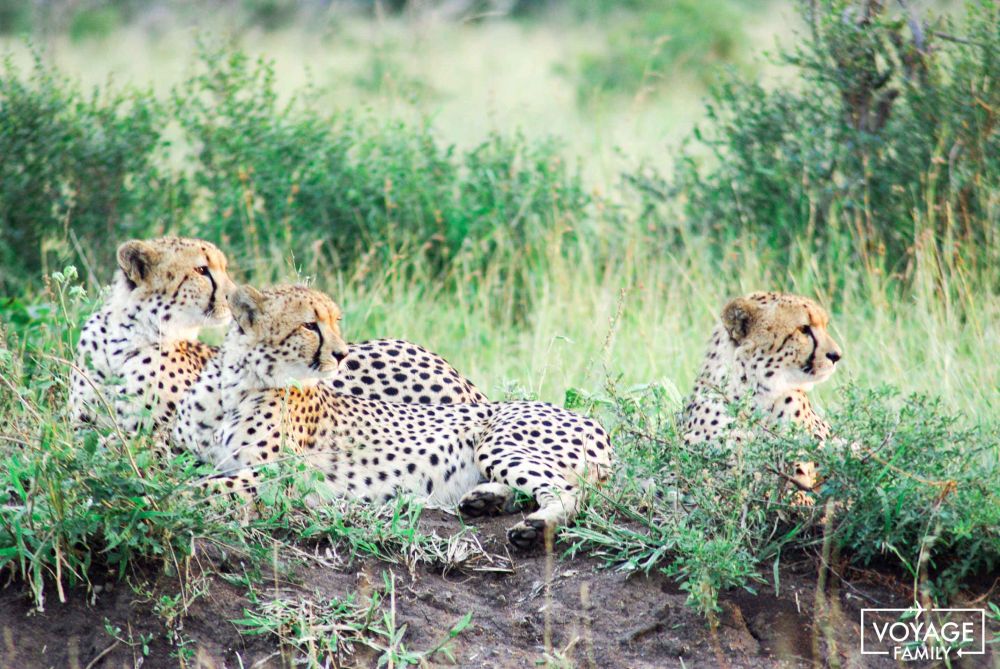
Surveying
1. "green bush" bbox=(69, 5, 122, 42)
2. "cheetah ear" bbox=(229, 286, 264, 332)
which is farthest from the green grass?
"green bush" bbox=(69, 5, 122, 42)

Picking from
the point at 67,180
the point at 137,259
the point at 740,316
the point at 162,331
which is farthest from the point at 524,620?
the point at 67,180

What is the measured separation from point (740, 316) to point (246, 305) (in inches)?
63.9

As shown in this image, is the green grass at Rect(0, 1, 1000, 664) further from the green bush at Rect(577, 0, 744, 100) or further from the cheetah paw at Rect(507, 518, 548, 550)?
the green bush at Rect(577, 0, 744, 100)

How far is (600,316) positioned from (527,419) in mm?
1582

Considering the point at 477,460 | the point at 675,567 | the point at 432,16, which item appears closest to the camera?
the point at 675,567

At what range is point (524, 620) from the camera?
3432 millimetres

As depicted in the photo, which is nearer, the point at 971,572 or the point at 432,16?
the point at 971,572

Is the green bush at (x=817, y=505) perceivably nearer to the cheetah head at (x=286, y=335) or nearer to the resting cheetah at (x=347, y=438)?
the resting cheetah at (x=347, y=438)

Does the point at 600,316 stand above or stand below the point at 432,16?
below

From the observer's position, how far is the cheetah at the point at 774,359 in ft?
13.9

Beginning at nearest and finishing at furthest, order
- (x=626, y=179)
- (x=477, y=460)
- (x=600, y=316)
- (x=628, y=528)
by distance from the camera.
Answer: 1. (x=628, y=528)
2. (x=477, y=460)
3. (x=600, y=316)
4. (x=626, y=179)

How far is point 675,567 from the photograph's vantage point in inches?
138

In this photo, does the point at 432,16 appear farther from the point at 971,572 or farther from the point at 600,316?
the point at 971,572

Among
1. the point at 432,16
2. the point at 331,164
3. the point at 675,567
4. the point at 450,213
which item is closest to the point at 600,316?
the point at 450,213
